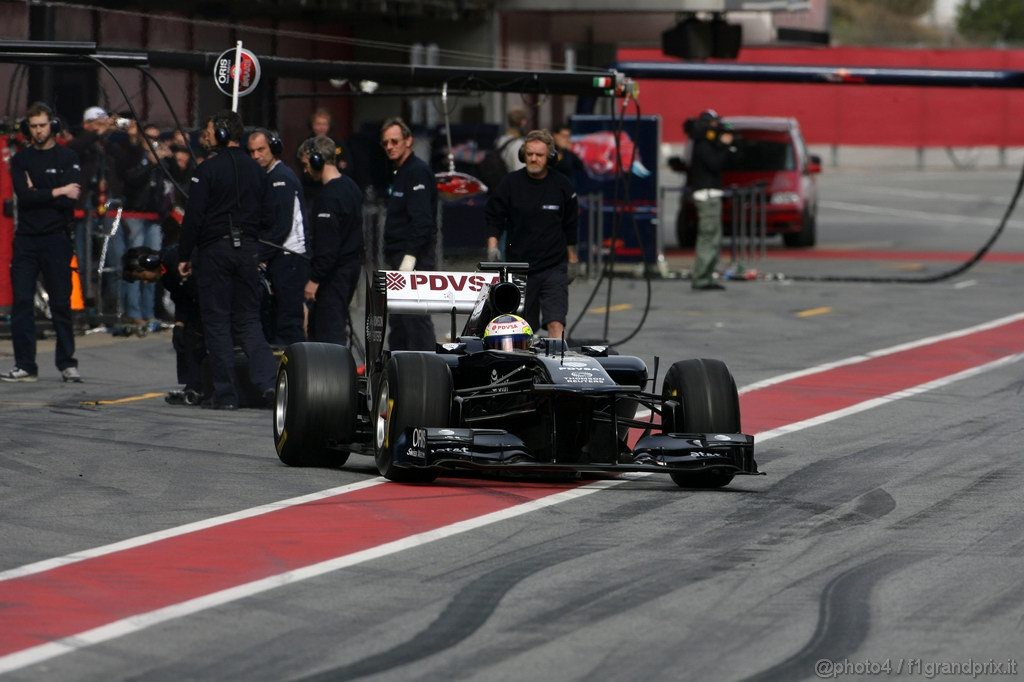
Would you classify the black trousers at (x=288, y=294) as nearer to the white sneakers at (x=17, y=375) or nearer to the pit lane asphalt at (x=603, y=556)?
the pit lane asphalt at (x=603, y=556)

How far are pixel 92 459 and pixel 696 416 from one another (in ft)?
11.7

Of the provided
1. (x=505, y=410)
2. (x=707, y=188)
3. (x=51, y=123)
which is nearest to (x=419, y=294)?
(x=505, y=410)

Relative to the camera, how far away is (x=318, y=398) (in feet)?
35.8

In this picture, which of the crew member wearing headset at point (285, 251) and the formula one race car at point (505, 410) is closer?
the formula one race car at point (505, 410)

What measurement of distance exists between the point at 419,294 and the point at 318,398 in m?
1.40

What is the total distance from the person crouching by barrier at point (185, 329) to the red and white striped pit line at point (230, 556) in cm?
394

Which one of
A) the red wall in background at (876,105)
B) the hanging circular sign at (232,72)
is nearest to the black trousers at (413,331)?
the hanging circular sign at (232,72)

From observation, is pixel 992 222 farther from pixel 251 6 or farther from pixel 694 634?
pixel 694 634

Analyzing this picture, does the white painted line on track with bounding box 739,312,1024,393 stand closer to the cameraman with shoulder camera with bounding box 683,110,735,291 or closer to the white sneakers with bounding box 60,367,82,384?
the cameraman with shoulder camera with bounding box 683,110,735,291

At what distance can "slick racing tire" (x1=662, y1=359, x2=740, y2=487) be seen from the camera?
10.4 metres

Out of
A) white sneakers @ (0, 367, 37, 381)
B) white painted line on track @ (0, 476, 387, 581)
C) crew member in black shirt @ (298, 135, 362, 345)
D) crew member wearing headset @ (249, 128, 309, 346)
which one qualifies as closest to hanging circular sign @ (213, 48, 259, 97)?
crew member wearing headset @ (249, 128, 309, 346)

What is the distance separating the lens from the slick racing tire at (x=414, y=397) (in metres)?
10.2

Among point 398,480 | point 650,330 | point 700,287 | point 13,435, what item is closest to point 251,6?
point 700,287

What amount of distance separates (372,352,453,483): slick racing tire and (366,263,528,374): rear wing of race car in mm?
1245
